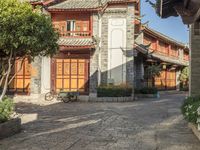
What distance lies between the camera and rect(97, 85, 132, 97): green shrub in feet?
78.9

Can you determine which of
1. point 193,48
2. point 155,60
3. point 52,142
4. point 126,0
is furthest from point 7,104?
point 155,60

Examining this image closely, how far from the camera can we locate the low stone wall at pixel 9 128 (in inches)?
381

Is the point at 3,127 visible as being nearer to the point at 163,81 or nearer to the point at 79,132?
the point at 79,132

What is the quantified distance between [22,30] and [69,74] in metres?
14.6

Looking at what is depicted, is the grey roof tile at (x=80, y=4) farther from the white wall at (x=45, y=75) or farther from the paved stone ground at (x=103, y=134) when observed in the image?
the paved stone ground at (x=103, y=134)

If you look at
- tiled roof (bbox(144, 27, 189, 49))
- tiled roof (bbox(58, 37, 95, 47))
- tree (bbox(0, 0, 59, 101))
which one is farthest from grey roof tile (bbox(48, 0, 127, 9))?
tree (bbox(0, 0, 59, 101))

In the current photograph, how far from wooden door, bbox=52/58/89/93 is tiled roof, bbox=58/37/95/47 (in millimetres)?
1423

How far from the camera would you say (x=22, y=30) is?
11578mm

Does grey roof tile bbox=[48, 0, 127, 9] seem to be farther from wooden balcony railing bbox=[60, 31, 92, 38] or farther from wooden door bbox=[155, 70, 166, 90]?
wooden door bbox=[155, 70, 166, 90]

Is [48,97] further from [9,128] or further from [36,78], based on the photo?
[9,128]

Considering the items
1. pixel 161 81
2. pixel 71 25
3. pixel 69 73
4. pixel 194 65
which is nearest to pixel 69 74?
pixel 69 73

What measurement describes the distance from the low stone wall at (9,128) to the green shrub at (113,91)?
13566 millimetres

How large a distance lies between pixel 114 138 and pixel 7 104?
9.68 ft

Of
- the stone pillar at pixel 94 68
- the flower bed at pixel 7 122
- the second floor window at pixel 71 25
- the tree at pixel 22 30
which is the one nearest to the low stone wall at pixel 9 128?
the flower bed at pixel 7 122
